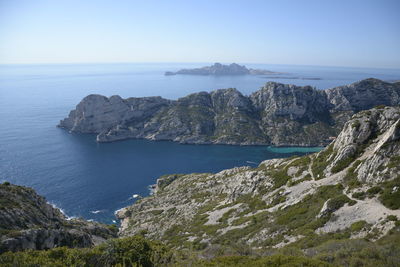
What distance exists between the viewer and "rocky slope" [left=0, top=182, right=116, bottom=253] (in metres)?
34.9

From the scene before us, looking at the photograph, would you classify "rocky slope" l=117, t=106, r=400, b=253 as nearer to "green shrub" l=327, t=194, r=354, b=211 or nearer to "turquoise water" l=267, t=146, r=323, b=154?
"green shrub" l=327, t=194, r=354, b=211

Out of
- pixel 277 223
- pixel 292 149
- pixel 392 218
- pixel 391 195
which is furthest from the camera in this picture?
pixel 292 149

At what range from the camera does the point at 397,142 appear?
45812mm

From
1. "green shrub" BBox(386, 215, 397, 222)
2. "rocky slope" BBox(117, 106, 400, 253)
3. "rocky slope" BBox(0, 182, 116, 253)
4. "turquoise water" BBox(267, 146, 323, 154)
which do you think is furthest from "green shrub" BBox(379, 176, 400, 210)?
"turquoise water" BBox(267, 146, 323, 154)

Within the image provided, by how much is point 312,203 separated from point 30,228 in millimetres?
44111

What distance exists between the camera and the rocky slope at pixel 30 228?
3488cm

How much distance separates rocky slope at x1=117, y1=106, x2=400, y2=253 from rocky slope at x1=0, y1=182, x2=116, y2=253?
666 inches

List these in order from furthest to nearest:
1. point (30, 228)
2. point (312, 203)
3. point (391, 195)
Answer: point (312, 203)
point (30, 228)
point (391, 195)

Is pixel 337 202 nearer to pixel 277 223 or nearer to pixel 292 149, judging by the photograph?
pixel 277 223

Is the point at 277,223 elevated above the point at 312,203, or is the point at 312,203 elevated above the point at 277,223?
the point at 312,203

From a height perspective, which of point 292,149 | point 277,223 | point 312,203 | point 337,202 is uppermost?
point 337,202

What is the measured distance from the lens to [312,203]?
149 feet

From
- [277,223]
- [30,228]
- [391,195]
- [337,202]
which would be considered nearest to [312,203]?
[337,202]

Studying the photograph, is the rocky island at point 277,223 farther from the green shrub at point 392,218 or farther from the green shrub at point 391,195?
the green shrub at point 391,195
